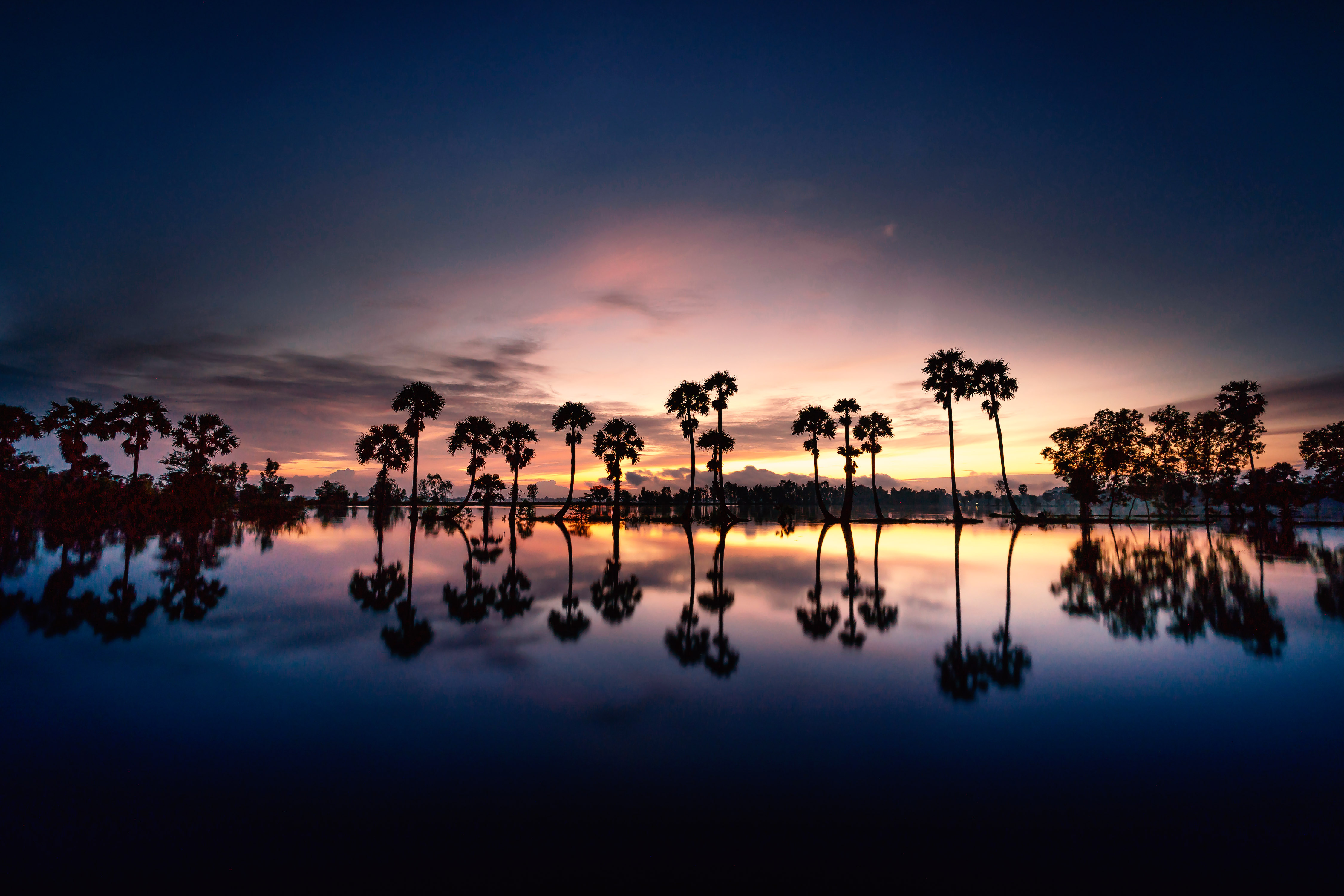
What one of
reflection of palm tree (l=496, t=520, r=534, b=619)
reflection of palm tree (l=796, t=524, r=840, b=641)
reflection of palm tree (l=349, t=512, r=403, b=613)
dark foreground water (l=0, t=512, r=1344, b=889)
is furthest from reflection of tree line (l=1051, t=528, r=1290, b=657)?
reflection of palm tree (l=349, t=512, r=403, b=613)

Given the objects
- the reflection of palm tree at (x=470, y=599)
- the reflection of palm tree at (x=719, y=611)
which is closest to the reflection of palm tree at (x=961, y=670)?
the reflection of palm tree at (x=719, y=611)

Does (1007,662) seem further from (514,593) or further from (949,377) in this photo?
(949,377)

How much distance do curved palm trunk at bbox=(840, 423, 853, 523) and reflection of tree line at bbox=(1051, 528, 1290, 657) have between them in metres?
28.5

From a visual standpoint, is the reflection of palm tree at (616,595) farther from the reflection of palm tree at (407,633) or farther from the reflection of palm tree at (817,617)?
the reflection of palm tree at (817,617)

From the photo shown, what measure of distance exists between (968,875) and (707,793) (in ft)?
6.07

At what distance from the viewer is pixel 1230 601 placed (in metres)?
12.6

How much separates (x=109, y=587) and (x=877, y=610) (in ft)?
57.9

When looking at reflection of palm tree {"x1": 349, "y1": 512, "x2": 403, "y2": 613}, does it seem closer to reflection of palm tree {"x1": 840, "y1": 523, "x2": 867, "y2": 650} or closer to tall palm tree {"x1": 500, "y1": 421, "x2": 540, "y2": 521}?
reflection of palm tree {"x1": 840, "y1": 523, "x2": 867, "y2": 650}

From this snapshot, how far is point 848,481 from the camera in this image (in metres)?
56.4

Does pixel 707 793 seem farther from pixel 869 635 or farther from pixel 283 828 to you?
pixel 869 635

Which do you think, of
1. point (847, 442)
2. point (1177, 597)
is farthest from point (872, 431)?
point (1177, 597)

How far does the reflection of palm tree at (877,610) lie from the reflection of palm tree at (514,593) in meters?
7.02

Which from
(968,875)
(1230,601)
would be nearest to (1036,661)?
(968,875)

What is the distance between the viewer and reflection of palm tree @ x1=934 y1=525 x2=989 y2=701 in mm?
6867
